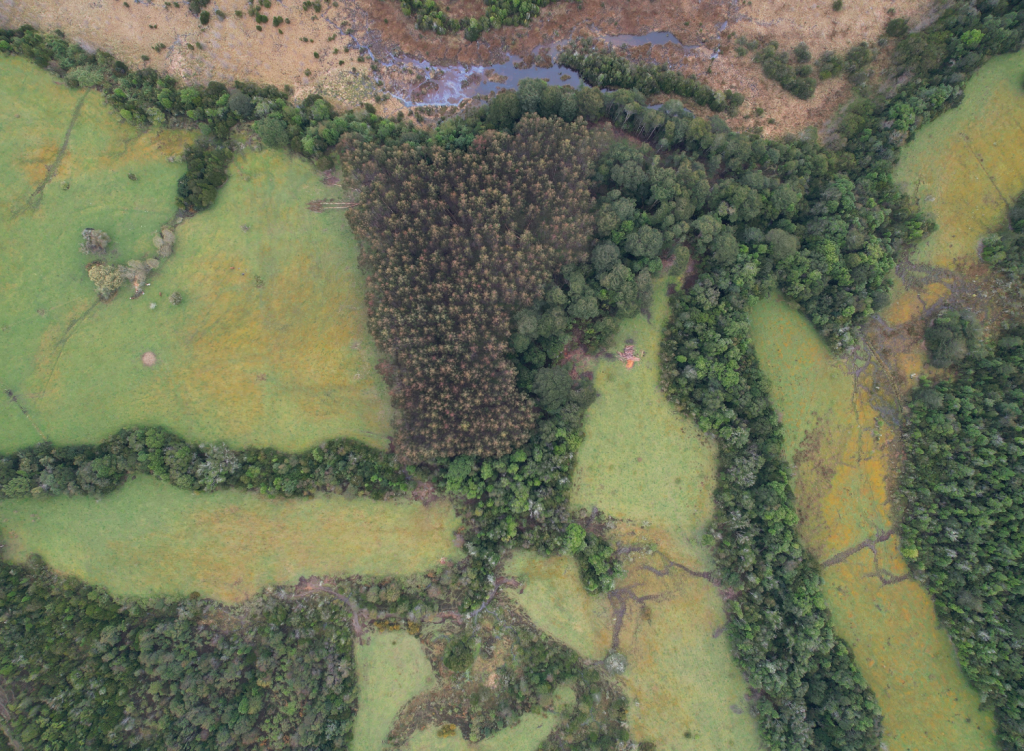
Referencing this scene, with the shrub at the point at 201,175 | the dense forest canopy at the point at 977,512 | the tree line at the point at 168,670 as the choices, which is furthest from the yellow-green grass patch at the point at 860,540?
the shrub at the point at 201,175

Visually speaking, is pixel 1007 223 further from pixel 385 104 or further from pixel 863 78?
pixel 385 104

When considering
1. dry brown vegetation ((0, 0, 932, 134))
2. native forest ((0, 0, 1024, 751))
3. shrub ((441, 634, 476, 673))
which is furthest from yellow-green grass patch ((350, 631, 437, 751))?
dry brown vegetation ((0, 0, 932, 134))

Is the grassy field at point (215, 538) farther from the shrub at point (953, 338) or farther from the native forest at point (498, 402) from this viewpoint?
the shrub at point (953, 338)

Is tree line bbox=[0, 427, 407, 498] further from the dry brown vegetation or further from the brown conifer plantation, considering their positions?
the dry brown vegetation

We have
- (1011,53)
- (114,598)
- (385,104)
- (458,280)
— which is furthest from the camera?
(385,104)

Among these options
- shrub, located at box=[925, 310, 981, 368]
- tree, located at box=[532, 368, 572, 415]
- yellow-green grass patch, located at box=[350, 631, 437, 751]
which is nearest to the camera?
tree, located at box=[532, 368, 572, 415]

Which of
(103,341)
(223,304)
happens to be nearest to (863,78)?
(223,304)
